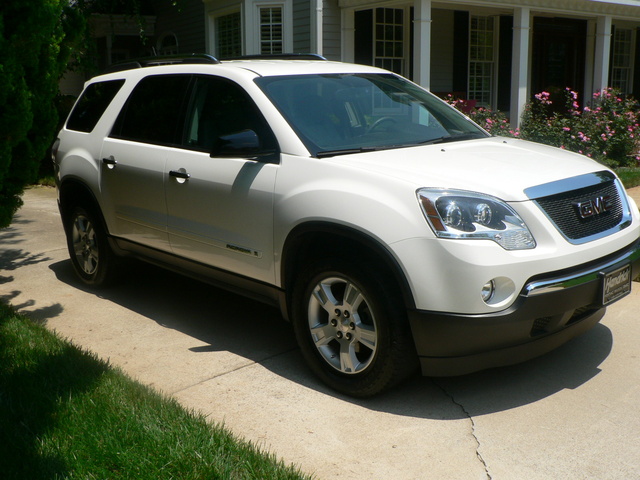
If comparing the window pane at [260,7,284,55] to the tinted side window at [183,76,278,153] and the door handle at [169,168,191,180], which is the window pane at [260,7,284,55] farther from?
the door handle at [169,168,191,180]

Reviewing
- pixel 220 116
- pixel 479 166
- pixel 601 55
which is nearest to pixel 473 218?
pixel 479 166

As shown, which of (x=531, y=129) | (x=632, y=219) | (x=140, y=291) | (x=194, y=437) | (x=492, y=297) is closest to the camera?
(x=194, y=437)

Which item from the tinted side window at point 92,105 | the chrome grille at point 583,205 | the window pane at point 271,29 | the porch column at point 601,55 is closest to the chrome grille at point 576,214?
the chrome grille at point 583,205

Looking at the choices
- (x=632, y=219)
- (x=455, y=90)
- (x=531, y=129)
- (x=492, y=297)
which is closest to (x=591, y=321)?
(x=632, y=219)

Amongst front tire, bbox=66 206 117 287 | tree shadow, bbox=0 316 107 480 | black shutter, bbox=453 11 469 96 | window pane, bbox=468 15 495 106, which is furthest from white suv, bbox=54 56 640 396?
window pane, bbox=468 15 495 106

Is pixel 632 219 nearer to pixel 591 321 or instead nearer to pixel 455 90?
pixel 591 321

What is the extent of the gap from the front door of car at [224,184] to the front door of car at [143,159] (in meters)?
0.14

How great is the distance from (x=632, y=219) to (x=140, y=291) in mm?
3967

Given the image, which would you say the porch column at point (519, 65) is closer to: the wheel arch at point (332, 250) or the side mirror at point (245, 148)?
the side mirror at point (245, 148)

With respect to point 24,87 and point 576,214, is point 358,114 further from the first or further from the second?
point 24,87

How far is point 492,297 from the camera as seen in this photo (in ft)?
12.2

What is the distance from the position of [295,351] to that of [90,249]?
2363 millimetres

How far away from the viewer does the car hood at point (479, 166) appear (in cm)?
388

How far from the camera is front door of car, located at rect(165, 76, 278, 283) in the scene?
4.48m
